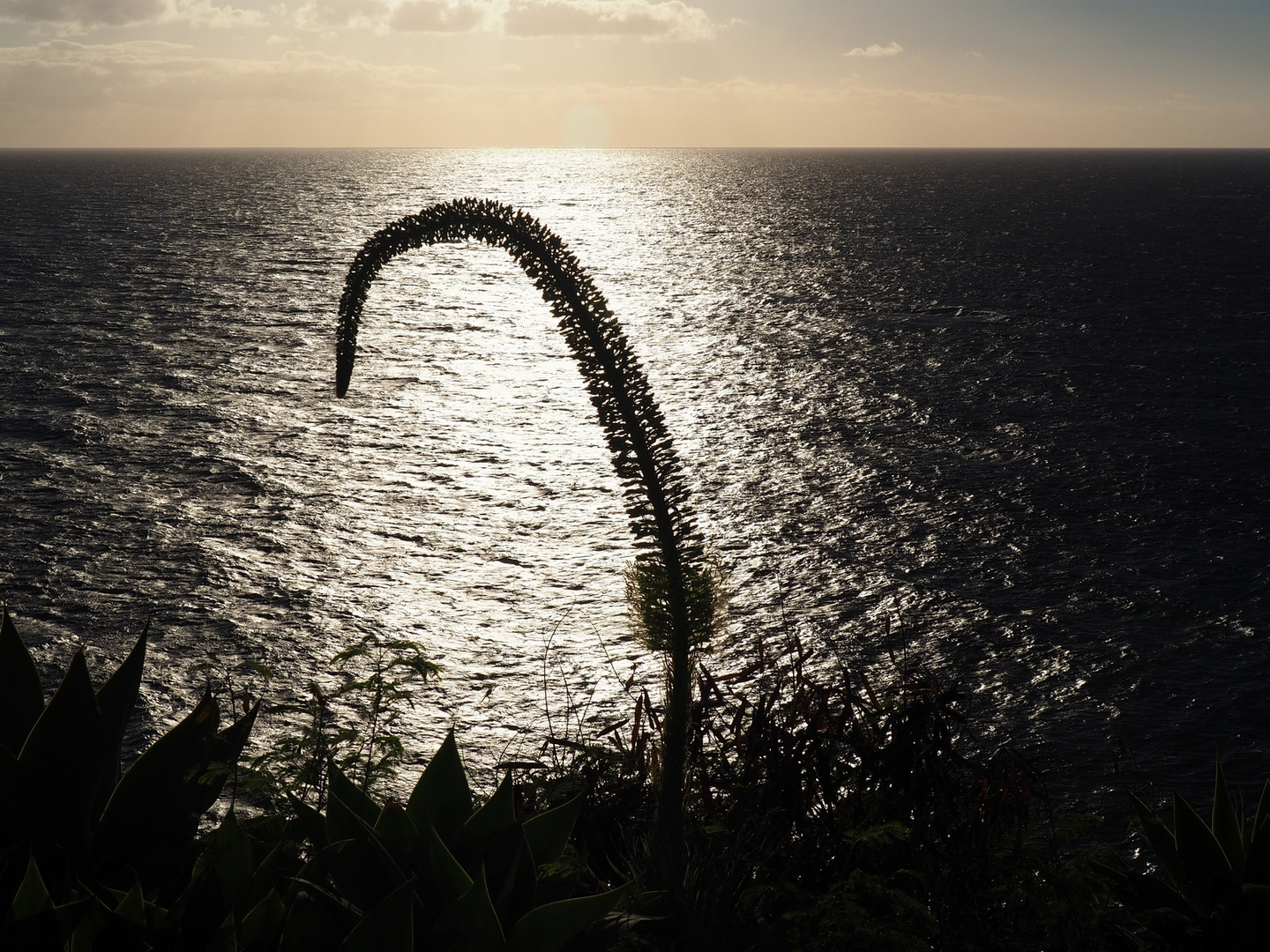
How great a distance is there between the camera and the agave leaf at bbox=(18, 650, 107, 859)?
3.90 m

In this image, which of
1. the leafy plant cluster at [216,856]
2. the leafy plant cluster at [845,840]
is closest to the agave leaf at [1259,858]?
the leafy plant cluster at [845,840]

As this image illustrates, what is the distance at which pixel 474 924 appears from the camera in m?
3.24

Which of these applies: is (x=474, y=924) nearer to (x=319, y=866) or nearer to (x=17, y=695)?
(x=319, y=866)

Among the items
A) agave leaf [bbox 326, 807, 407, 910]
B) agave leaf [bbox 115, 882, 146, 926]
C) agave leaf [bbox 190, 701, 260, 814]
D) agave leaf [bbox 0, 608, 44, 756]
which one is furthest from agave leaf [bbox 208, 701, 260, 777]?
agave leaf [bbox 115, 882, 146, 926]

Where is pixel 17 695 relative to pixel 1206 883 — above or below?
above

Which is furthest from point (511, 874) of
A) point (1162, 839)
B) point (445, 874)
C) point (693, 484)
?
point (693, 484)

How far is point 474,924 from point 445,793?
999 millimetres

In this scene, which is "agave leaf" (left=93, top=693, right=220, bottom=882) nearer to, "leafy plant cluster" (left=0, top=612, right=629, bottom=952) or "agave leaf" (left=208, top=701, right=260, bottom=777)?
"leafy plant cluster" (left=0, top=612, right=629, bottom=952)

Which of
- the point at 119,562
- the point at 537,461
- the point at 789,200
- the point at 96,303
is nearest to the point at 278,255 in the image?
the point at 96,303

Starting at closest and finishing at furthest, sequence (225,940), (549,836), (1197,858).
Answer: (225,940) < (549,836) < (1197,858)

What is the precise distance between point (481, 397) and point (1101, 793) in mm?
22871

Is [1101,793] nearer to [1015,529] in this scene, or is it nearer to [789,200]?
[1015,529]

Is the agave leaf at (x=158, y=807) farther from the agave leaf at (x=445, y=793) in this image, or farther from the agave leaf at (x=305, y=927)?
the agave leaf at (x=305, y=927)

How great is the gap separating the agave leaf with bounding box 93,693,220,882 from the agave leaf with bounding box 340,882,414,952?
152 centimetres
